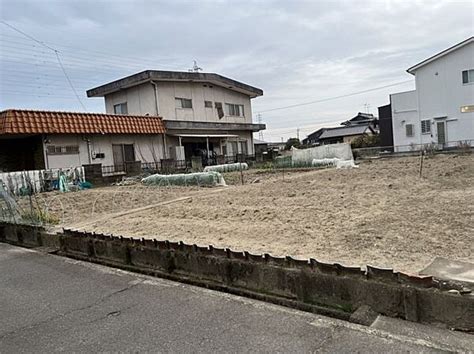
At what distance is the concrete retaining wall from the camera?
2.64 meters

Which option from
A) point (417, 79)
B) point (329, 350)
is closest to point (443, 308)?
point (329, 350)

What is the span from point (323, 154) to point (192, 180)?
919cm

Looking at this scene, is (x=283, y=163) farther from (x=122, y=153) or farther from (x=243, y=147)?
(x=122, y=153)

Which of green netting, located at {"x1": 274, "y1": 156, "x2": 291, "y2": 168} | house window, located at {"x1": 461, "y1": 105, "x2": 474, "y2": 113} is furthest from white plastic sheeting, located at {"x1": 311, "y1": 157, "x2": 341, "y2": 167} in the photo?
house window, located at {"x1": 461, "y1": 105, "x2": 474, "y2": 113}

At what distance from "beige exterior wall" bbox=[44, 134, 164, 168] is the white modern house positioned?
15300 millimetres

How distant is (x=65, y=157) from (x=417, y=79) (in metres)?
20.7

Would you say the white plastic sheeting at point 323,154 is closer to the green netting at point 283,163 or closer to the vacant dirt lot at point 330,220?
the green netting at point 283,163

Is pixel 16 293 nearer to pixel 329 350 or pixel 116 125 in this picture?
pixel 329 350

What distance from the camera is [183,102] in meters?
22.2

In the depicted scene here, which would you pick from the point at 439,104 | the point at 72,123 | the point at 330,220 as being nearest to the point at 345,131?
the point at 439,104

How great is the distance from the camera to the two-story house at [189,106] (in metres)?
21.0

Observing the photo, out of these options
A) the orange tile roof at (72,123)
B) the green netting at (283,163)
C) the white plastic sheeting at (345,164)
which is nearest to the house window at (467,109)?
the white plastic sheeting at (345,164)

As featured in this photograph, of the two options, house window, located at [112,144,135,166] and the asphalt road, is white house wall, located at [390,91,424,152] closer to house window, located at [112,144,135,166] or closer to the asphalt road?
house window, located at [112,144,135,166]

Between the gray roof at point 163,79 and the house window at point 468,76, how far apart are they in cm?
1307
